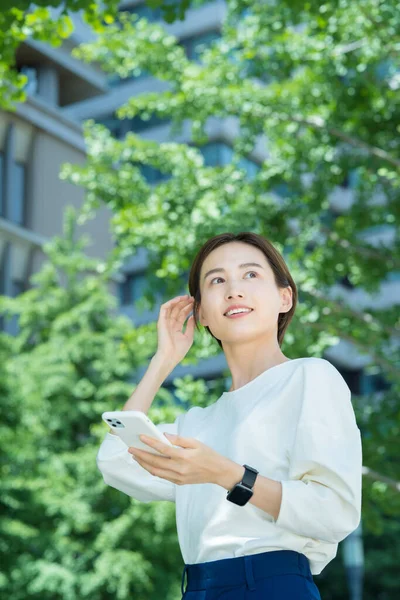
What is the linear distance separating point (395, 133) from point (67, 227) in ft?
26.8

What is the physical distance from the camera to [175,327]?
274 cm

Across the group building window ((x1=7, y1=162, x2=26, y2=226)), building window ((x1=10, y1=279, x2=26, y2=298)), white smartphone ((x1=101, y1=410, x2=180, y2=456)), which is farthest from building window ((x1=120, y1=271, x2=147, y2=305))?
white smartphone ((x1=101, y1=410, x2=180, y2=456))

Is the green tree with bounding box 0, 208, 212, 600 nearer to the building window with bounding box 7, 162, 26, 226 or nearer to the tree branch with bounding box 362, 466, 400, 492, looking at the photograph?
the tree branch with bounding box 362, 466, 400, 492

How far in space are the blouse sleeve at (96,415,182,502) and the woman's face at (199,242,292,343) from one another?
12.1 inches

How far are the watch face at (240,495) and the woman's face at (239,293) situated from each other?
508 millimetres

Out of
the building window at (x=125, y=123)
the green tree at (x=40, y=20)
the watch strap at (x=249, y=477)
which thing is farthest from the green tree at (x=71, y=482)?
the building window at (x=125, y=123)

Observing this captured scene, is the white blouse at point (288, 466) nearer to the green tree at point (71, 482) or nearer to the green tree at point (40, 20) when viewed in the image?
the green tree at point (40, 20)

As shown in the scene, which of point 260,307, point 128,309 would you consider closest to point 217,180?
point 260,307

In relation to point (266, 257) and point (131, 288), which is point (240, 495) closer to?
Result: point (266, 257)

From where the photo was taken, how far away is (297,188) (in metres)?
11.5

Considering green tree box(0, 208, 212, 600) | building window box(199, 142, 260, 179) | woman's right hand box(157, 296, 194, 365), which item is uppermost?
building window box(199, 142, 260, 179)

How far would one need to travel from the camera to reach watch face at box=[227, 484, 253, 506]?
2.06 m

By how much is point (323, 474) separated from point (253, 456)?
188 mm

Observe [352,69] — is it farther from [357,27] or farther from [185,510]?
[185,510]
